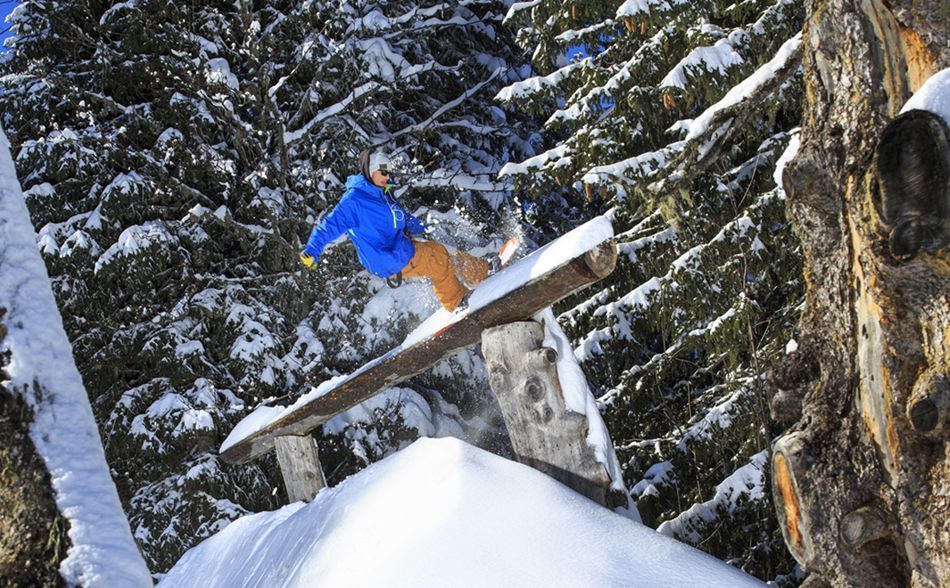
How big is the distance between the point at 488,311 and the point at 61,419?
1997 mm

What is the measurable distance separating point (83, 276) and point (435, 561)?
35.7ft

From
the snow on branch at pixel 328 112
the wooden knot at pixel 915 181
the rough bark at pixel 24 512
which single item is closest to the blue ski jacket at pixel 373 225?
the rough bark at pixel 24 512

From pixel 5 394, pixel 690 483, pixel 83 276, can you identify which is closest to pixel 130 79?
pixel 83 276

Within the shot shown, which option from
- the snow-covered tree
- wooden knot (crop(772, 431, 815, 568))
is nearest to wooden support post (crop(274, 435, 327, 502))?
wooden knot (crop(772, 431, 815, 568))

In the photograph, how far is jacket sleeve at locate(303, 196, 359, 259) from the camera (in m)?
5.91

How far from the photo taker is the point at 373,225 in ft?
Answer: 20.1

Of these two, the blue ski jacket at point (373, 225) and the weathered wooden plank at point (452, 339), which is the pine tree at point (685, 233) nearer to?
the blue ski jacket at point (373, 225)

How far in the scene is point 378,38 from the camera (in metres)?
12.7

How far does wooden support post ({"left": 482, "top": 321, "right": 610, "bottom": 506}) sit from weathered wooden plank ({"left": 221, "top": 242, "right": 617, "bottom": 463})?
0.42 feet

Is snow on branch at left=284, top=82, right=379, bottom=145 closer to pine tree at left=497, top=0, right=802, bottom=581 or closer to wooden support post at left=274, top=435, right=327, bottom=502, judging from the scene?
pine tree at left=497, top=0, right=802, bottom=581

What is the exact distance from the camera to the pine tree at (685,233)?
7.21 m

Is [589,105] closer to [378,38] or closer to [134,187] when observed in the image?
[378,38]

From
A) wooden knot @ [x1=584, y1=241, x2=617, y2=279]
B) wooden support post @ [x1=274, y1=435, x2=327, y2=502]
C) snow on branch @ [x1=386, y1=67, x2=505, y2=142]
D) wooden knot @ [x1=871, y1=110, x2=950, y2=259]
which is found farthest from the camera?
snow on branch @ [x1=386, y1=67, x2=505, y2=142]

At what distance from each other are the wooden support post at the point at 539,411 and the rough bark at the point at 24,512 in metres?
2.13
